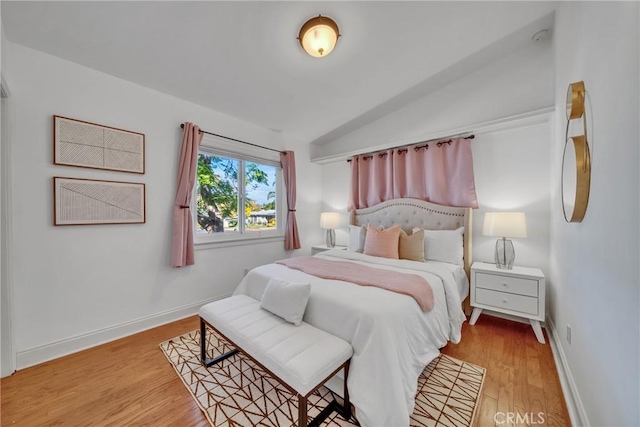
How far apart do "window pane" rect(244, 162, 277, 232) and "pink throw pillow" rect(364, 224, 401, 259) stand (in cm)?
164

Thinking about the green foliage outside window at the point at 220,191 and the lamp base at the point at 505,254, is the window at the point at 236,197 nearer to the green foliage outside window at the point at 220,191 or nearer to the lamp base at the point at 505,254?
the green foliage outside window at the point at 220,191

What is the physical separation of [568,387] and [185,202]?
347cm

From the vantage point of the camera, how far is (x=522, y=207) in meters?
2.61

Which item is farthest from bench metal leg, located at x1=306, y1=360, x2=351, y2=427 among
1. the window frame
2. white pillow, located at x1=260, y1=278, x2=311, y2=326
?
the window frame

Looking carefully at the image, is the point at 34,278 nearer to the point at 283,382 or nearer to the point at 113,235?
the point at 113,235

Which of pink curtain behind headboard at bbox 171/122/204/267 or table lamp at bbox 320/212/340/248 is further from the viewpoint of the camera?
table lamp at bbox 320/212/340/248

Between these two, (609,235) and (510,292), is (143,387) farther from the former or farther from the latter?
(510,292)

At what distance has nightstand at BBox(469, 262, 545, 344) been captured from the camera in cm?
216

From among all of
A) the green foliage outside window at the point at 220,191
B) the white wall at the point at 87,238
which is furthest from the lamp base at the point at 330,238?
the white wall at the point at 87,238

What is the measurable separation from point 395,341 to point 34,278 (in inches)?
109

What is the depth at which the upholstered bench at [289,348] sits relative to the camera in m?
1.20

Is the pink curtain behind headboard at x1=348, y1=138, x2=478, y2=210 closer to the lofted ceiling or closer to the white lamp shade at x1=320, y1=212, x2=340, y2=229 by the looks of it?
the white lamp shade at x1=320, y1=212, x2=340, y2=229

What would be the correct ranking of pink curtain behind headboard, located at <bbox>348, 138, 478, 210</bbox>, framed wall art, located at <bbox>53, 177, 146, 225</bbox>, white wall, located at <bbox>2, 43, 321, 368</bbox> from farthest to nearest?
pink curtain behind headboard, located at <bbox>348, 138, 478, 210</bbox> < framed wall art, located at <bbox>53, 177, 146, 225</bbox> < white wall, located at <bbox>2, 43, 321, 368</bbox>

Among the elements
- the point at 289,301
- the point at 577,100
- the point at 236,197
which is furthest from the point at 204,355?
the point at 577,100
